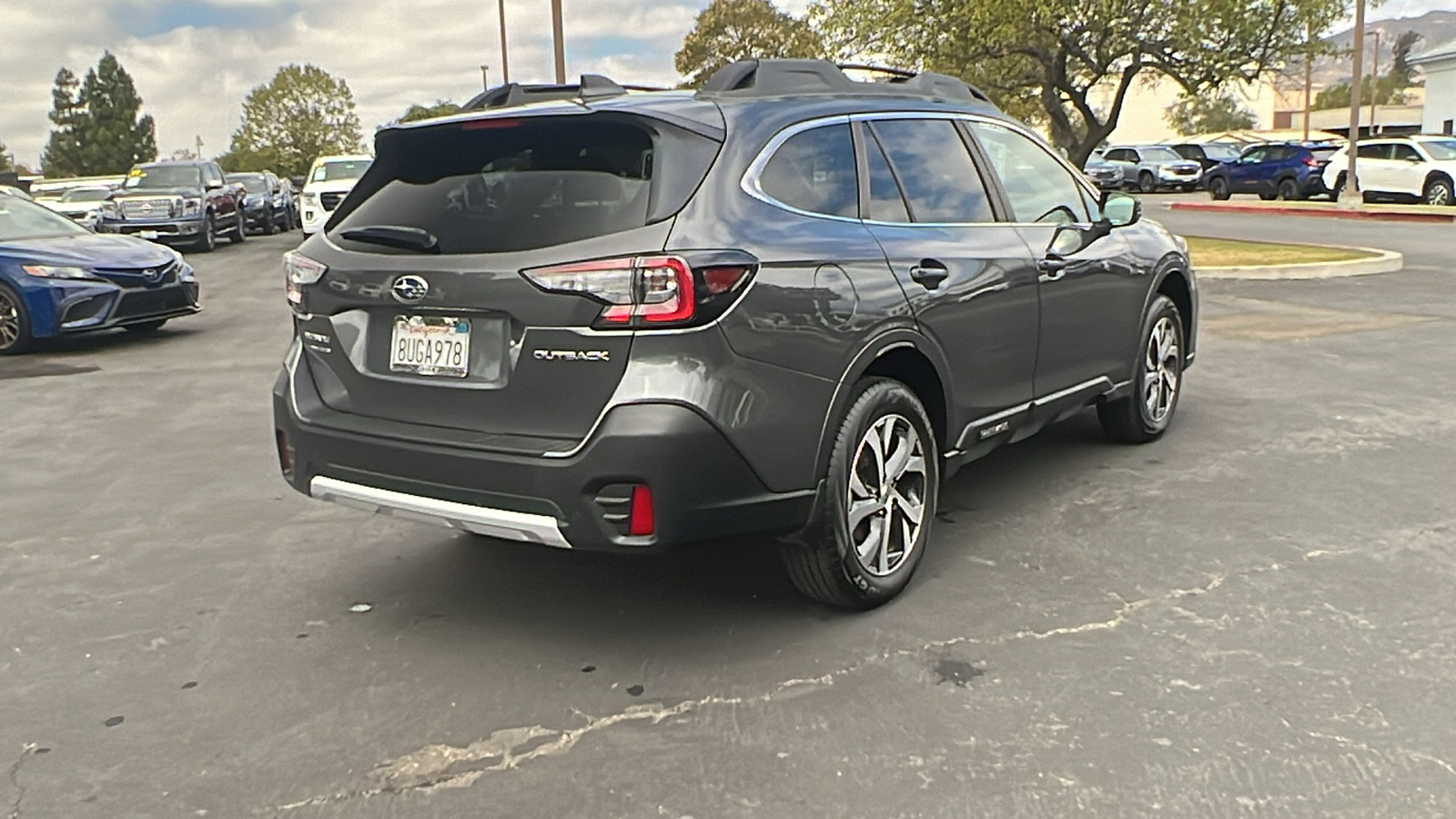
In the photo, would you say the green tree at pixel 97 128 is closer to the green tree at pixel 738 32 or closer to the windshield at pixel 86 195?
the green tree at pixel 738 32

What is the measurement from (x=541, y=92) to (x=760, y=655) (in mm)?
2307

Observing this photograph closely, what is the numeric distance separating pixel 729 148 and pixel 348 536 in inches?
96.3

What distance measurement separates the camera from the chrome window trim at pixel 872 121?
3.91m

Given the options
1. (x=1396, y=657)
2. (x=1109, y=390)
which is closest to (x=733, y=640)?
(x=1396, y=657)

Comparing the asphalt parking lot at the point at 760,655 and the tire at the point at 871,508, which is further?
the tire at the point at 871,508

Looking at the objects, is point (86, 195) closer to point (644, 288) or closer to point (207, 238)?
point (207, 238)

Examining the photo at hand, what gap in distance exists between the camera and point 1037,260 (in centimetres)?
510

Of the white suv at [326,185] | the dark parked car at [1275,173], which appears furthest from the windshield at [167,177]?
the dark parked car at [1275,173]

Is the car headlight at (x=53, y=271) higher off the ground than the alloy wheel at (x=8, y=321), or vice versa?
the car headlight at (x=53, y=271)

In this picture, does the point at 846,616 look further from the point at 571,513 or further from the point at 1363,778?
the point at 1363,778

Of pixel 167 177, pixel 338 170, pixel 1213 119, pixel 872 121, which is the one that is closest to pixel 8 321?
pixel 872 121

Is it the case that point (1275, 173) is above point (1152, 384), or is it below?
above

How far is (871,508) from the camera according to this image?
4164mm

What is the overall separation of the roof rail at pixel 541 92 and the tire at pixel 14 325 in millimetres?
7197
